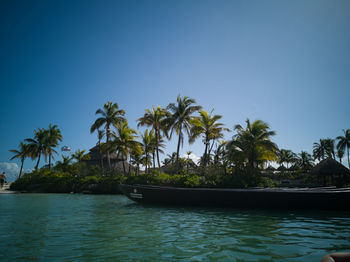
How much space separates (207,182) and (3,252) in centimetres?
1336

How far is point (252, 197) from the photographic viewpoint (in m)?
7.70

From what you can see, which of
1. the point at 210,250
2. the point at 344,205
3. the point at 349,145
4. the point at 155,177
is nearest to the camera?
the point at 210,250

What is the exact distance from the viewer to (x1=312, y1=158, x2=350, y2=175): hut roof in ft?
61.2

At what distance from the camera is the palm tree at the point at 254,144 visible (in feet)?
54.2

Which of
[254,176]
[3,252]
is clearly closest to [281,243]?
[3,252]

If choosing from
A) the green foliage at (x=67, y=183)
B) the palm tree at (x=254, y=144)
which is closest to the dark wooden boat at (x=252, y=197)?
the palm tree at (x=254, y=144)

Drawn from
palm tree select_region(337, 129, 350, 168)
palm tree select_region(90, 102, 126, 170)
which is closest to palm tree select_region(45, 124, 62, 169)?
palm tree select_region(90, 102, 126, 170)

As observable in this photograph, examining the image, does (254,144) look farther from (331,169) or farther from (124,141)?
(124,141)

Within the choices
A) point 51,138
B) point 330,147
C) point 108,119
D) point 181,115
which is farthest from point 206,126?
point 330,147

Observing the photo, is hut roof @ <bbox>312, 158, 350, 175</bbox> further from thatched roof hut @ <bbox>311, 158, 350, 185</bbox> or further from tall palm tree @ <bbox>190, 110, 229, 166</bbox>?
tall palm tree @ <bbox>190, 110, 229, 166</bbox>

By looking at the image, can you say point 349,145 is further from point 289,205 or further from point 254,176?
point 289,205

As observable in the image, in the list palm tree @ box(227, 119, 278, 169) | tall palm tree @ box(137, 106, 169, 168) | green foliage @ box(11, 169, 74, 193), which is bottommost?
green foliage @ box(11, 169, 74, 193)

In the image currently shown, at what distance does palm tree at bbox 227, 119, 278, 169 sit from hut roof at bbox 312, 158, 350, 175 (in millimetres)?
6125

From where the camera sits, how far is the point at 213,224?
5.34m
